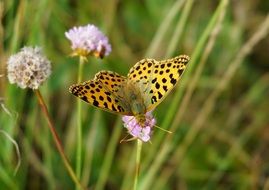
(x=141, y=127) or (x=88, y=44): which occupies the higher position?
(x=88, y=44)

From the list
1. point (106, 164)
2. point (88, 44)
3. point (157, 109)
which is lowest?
point (106, 164)

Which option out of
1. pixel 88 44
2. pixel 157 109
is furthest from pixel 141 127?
pixel 157 109

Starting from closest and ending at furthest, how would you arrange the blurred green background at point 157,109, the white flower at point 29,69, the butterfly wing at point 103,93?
the butterfly wing at point 103,93, the white flower at point 29,69, the blurred green background at point 157,109

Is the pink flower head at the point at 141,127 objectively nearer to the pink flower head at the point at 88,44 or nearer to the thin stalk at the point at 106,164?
the pink flower head at the point at 88,44

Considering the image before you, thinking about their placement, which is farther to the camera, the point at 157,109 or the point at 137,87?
the point at 157,109

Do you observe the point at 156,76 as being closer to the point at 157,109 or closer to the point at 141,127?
the point at 141,127

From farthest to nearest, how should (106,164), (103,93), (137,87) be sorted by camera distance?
(106,164) < (137,87) < (103,93)

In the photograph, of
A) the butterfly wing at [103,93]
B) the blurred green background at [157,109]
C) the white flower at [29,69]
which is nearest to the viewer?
the butterfly wing at [103,93]

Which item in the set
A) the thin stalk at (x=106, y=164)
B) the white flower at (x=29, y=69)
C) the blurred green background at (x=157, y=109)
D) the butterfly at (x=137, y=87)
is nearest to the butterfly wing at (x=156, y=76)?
the butterfly at (x=137, y=87)
